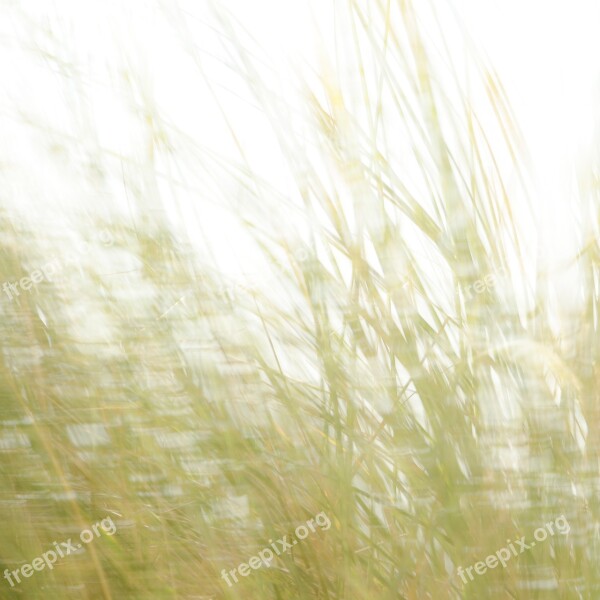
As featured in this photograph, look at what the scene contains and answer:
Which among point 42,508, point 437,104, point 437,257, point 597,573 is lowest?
point 597,573

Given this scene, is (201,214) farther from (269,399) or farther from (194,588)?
(194,588)

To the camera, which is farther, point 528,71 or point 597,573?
point 528,71

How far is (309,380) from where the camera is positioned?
0.68m

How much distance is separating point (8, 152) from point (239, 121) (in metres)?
0.23

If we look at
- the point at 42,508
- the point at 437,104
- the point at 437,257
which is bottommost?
the point at 42,508

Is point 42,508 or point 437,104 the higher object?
point 437,104

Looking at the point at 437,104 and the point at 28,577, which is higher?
the point at 437,104

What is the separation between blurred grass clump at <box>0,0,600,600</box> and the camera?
642mm

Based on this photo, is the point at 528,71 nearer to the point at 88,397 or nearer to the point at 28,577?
the point at 88,397

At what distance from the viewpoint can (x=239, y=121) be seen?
74cm

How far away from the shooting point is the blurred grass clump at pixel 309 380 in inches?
25.3

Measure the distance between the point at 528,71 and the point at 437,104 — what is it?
0.36ft

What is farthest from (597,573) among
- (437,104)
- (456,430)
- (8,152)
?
(8,152)

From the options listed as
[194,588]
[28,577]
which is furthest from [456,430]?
[28,577]
